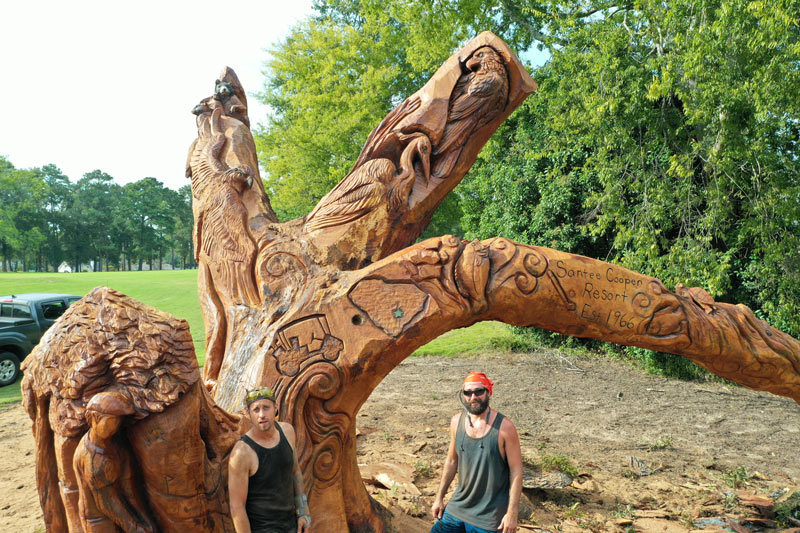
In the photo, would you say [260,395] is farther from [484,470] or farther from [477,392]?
[484,470]

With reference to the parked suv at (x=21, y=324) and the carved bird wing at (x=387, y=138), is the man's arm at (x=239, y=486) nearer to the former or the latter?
the carved bird wing at (x=387, y=138)

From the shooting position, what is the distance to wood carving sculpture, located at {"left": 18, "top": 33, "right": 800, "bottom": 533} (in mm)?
2234

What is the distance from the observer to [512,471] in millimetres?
2990

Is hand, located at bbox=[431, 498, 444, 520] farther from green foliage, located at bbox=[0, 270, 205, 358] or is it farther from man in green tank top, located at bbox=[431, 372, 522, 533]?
green foliage, located at bbox=[0, 270, 205, 358]

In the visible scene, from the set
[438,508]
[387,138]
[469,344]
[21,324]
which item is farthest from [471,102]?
[469,344]

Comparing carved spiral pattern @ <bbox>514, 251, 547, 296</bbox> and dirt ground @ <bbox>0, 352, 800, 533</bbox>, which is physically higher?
carved spiral pattern @ <bbox>514, 251, 547, 296</bbox>

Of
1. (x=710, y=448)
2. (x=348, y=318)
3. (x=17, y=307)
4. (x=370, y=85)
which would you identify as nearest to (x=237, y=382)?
(x=348, y=318)

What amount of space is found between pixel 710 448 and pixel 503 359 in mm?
5606

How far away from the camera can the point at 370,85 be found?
17.5 meters

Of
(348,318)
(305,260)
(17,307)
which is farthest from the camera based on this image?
(17,307)

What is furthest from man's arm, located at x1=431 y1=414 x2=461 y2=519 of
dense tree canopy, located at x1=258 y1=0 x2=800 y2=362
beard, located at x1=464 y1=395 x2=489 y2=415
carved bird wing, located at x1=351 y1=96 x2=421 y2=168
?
dense tree canopy, located at x1=258 y1=0 x2=800 y2=362

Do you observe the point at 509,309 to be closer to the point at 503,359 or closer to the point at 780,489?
the point at 780,489

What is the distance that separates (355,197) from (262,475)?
2081 mm

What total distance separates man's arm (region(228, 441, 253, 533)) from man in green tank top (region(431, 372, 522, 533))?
125 centimetres
